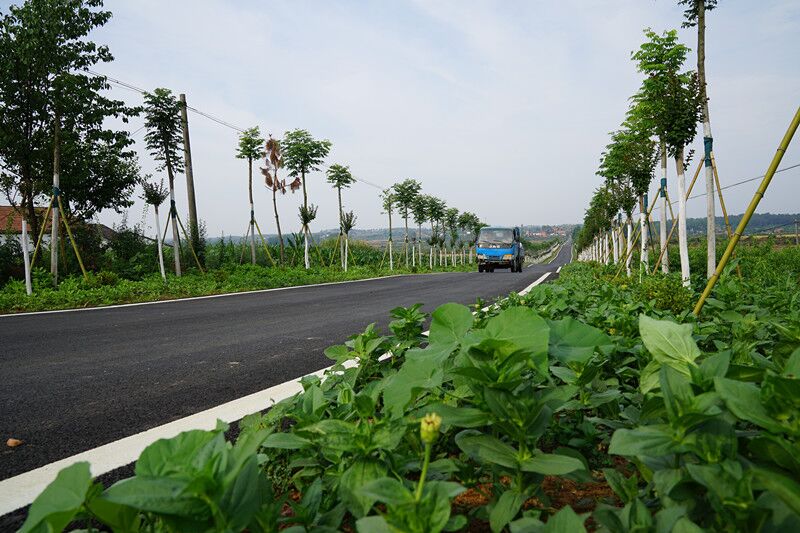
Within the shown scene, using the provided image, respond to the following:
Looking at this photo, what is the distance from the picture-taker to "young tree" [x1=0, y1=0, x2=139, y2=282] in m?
13.9

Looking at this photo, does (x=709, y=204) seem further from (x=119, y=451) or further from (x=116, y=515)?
(x=116, y=515)

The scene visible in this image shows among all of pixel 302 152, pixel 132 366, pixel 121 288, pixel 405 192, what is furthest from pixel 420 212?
pixel 132 366

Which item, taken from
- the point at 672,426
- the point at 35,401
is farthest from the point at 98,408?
the point at 672,426

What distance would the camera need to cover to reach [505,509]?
0.98m

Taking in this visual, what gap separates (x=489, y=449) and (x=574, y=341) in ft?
1.43

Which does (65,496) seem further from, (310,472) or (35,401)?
(35,401)

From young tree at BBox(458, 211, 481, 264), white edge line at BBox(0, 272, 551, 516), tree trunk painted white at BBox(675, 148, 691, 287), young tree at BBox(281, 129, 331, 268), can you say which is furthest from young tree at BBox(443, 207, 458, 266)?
white edge line at BBox(0, 272, 551, 516)

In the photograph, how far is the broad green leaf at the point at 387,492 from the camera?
779mm

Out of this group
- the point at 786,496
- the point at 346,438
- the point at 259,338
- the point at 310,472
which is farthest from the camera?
the point at 259,338

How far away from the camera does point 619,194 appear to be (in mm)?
17891

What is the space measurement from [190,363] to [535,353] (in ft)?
12.8

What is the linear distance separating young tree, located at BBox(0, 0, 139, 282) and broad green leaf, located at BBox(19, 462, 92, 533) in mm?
15211

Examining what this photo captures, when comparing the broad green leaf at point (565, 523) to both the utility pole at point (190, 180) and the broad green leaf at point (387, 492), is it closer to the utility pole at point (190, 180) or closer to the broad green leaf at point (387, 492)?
the broad green leaf at point (387, 492)

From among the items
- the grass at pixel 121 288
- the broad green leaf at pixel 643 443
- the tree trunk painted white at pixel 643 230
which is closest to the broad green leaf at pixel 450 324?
the broad green leaf at pixel 643 443
